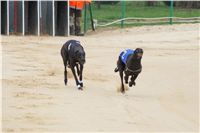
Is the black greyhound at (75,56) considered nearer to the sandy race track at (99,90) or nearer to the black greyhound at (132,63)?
the sandy race track at (99,90)

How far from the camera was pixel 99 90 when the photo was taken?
13.6 meters

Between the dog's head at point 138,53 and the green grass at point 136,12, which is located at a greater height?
the dog's head at point 138,53

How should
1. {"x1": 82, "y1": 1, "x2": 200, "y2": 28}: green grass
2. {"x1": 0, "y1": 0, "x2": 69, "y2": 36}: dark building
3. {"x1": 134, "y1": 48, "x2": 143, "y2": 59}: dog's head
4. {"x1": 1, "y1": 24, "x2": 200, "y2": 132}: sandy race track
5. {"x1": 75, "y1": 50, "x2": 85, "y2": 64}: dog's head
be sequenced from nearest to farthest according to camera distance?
{"x1": 1, "y1": 24, "x2": 200, "y2": 132}: sandy race track < {"x1": 134, "y1": 48, "x2": 143, "y2": 59}: dog's head < {"x1": 75, "y1": 50, "x2": 85, "y2": 64}: dog's head < {"x1": 0, "y1": 0, "x2": 69, "y2": 36}: dark building < {"x1": 82, "y1": 1, "x2": 200, "y2": 28}: green grass

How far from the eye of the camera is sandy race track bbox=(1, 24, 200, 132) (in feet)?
31.7

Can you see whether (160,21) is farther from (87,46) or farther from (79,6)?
(87,46)

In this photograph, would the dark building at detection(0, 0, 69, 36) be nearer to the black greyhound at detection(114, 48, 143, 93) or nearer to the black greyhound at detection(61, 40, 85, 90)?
the black greyhound at detection(61, 40, 85, 90)

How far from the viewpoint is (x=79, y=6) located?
2867cm

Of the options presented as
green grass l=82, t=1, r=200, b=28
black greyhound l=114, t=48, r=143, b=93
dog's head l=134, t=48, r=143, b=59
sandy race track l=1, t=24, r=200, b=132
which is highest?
dog's head l=134, t=48, r=143, b=59

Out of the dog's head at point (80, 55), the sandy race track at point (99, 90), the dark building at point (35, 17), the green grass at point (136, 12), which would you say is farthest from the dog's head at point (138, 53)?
the green grass at point (136, 12)

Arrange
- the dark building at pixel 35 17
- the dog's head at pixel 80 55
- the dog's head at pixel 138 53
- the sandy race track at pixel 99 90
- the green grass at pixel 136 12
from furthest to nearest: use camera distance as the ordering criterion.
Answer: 1. the green grass at pixel 136 12
2. the dark building at pixel 35 17
3. the dog's head at pixel 80 55
4. the dog's head at pixel 138 53
5. the sandy race track at pixel 99 90


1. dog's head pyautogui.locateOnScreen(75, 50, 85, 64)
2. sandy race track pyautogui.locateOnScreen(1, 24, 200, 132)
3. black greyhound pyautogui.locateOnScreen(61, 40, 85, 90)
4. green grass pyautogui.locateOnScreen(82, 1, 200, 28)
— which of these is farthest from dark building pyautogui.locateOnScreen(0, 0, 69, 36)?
dog's head pyautogui.locateOnScreen(75, 50, 85, 64)

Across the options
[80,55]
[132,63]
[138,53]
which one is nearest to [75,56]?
[80,55]

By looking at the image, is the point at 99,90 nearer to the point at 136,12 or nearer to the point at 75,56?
the point at 75,56

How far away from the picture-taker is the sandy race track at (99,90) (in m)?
9.66
